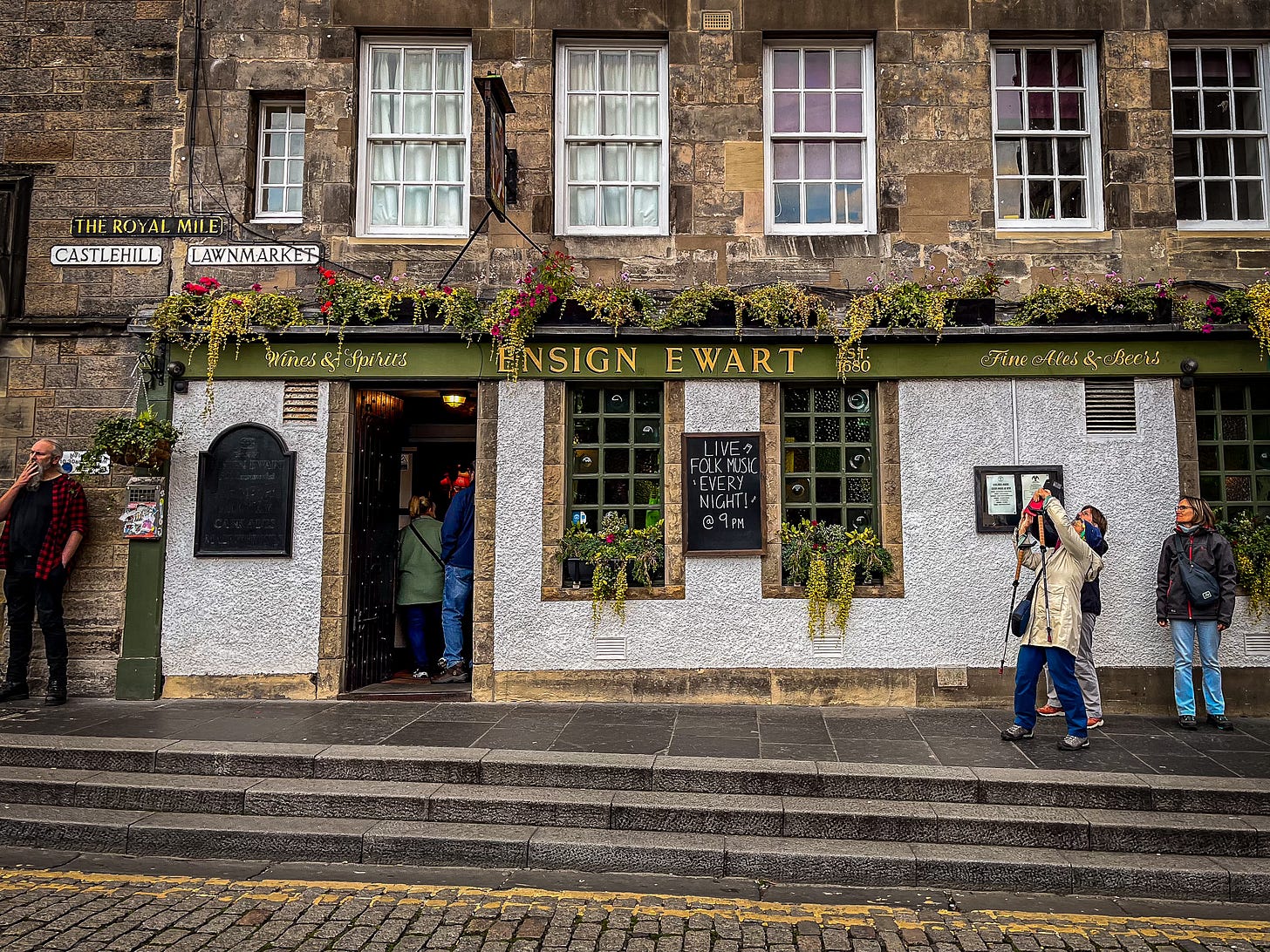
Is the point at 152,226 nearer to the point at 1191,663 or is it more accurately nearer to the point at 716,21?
the point at 716,21

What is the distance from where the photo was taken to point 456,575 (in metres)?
9.27

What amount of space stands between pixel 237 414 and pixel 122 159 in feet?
9.61

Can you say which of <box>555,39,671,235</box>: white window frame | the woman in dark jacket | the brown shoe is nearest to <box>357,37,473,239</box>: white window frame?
<box>555,39,671,235</box>: white window frame

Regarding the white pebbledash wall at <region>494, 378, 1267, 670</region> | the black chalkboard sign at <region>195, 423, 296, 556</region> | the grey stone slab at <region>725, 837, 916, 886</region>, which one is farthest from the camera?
the black chalkboard sign at <region>195, 423, 296, 556</region>

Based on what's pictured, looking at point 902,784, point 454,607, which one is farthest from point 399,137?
point 902,784

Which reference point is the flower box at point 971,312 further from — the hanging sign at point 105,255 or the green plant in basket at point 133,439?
the hanging sign at point 105,255

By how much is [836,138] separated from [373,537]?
20.7 feet

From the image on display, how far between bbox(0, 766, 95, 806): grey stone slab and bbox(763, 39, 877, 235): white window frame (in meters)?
7.53

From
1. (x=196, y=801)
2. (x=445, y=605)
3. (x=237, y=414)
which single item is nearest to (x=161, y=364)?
(x=237, y=414)

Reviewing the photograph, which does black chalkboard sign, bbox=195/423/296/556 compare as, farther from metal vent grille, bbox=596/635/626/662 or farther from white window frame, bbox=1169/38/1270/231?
white window frame, bbox=1169/38/1270/231

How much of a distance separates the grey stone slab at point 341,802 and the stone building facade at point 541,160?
2.91 m

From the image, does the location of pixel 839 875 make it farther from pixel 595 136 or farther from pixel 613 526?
pixel 595 136

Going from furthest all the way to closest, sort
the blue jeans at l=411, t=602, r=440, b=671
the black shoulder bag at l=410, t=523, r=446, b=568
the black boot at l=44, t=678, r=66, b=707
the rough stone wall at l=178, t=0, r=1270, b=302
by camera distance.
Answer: the black shoulder bag at l=410, t=523, r=446, b=568
the blue jeans at l=411, t=602, r=440, b=671
the rough stone wall at l=178, t=0, r=1270, b=302
the black boot at l=44, t=678, r=66, b=707

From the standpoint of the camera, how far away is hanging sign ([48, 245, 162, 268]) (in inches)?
353
